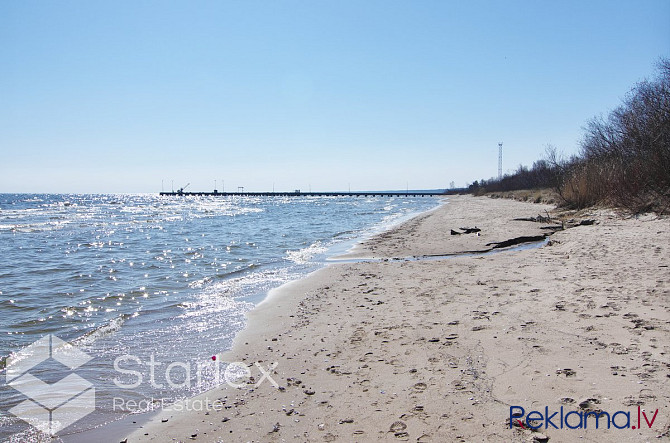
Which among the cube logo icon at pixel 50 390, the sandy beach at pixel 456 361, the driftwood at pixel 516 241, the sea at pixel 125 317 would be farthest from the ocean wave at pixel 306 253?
the cube logo icon at pixel 50 390

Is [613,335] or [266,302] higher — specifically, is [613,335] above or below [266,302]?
above

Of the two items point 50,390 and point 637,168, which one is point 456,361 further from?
point 637,168

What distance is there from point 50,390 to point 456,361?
4945mm

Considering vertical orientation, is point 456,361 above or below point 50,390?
above

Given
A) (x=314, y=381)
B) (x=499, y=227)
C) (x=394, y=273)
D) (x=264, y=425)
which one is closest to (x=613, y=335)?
(x=314, y=381)

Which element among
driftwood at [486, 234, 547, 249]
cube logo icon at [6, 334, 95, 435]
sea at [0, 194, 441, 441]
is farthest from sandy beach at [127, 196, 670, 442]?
driftwood at [486, 234, 547, 249]

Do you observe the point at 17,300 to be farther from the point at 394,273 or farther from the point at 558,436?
the point at 558,436

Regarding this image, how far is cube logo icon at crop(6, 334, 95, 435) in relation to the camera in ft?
14.2

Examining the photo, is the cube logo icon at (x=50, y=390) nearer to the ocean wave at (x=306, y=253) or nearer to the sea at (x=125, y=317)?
the sea at (x=125, y=317)

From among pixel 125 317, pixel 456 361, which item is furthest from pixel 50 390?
pixel 456 361

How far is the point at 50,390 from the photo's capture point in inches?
197

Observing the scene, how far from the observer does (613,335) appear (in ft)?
A: 16.5

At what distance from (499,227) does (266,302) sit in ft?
47.5

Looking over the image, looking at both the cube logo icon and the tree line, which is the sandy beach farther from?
the tree line
